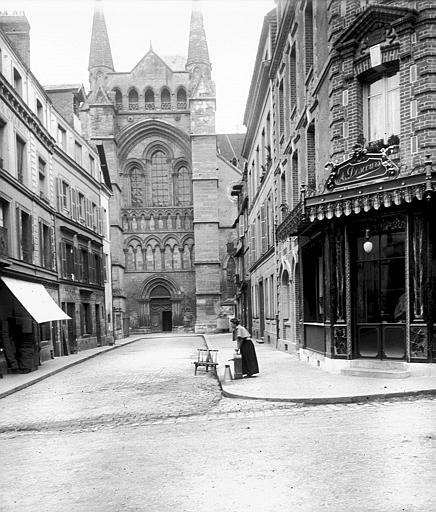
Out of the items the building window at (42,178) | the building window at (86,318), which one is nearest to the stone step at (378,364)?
the building window at (42,178)

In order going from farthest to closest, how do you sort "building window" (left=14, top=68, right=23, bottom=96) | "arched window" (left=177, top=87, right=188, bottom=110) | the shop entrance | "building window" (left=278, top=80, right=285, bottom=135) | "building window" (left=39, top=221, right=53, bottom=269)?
"arched window" (left=177, top=87, right=188, bottom=110)
"building window" (left=39, top=221, right=53, bottom=269)
"building window" (left=278, top=80, right=285, bottom=135)
"building window" (left=14, top=68, right=23, bottom=96)
the shop entrance

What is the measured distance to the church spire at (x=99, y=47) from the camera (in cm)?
5200

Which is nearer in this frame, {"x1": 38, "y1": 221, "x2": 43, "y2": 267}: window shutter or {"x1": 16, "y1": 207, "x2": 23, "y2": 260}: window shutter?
{"x1": 16, "y1": 207, "x2": 23, "y2": 260}: window shutter

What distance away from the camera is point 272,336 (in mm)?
24609

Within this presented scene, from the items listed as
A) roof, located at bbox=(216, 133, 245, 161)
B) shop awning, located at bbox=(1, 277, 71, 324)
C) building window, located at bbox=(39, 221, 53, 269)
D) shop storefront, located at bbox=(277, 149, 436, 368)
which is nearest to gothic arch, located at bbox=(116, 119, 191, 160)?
roof, located at bbox=(216, 133, 245, 161)

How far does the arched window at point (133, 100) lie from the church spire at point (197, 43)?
17.6 feet

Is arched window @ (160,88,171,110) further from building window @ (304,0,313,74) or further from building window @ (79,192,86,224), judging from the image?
building window @ (304,0,313,74)

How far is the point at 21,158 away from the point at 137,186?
32.3m

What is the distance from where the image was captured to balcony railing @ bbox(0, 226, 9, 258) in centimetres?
1667

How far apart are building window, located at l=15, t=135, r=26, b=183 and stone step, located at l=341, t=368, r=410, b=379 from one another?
13.2m

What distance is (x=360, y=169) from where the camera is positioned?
12.6 metres

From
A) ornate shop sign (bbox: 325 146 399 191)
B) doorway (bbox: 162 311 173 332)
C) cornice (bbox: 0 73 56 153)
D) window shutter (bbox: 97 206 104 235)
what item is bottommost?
doorway (bbox: 162 311 173 332)

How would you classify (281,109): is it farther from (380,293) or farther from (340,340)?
(340,340)

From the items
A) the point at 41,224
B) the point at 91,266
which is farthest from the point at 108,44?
the point at 41,224
